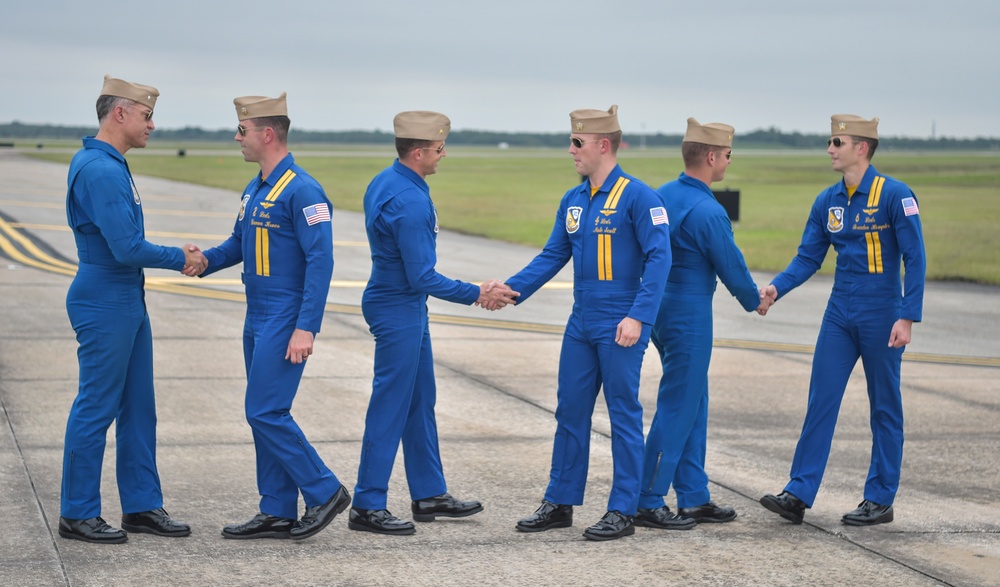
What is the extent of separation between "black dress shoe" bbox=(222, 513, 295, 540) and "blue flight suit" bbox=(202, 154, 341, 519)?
33mm

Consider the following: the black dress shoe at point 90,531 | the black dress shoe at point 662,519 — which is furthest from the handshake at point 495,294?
the black dress shoe at point 90,531

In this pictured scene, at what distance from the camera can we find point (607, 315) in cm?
588

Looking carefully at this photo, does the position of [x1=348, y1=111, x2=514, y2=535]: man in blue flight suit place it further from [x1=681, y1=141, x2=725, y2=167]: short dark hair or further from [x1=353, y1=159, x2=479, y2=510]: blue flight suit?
[x1=681, y1=141, x2=725, y2=167]: short dark hair

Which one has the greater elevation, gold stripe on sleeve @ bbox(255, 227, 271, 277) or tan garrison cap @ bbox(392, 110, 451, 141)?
tan garrison cap @ bbox(392, 110, 451, 141)

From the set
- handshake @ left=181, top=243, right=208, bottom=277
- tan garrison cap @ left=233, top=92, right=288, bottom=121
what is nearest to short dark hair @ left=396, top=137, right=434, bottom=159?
tan garrison cap @ left=233, top=92, right=288, bottom=121

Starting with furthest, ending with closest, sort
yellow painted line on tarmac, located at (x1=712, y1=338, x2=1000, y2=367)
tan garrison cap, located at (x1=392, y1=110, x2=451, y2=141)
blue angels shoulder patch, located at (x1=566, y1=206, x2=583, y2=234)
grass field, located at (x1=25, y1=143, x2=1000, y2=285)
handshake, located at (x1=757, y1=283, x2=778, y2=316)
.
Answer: grass field, located at (x1=25, y1=143, x2=1000, y2=285), yellow painted line on tarmac, located at (x1=712, y1=338, x2=1000, y2=367), handshake, located at (x1=757, y1=283, x2=778, y2=316), blue angels shoulder patch, located at (x1=566, y1=206, x2=583, y2=234), tan garrison cap, located at (x1=392, y1=110, x2=451, y2=141)

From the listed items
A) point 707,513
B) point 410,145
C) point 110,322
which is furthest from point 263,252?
point 707,513

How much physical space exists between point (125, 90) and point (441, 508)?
250 cm

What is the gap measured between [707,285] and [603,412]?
2942 mm

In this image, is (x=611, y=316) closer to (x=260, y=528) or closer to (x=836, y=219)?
(x=836, y=219)

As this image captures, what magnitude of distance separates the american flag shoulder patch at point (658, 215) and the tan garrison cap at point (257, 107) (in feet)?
5.87

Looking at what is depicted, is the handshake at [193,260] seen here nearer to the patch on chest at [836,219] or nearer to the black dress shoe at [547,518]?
the black dress shoe at [547,518]

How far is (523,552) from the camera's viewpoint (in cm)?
557

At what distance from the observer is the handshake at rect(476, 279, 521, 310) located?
6270mm
